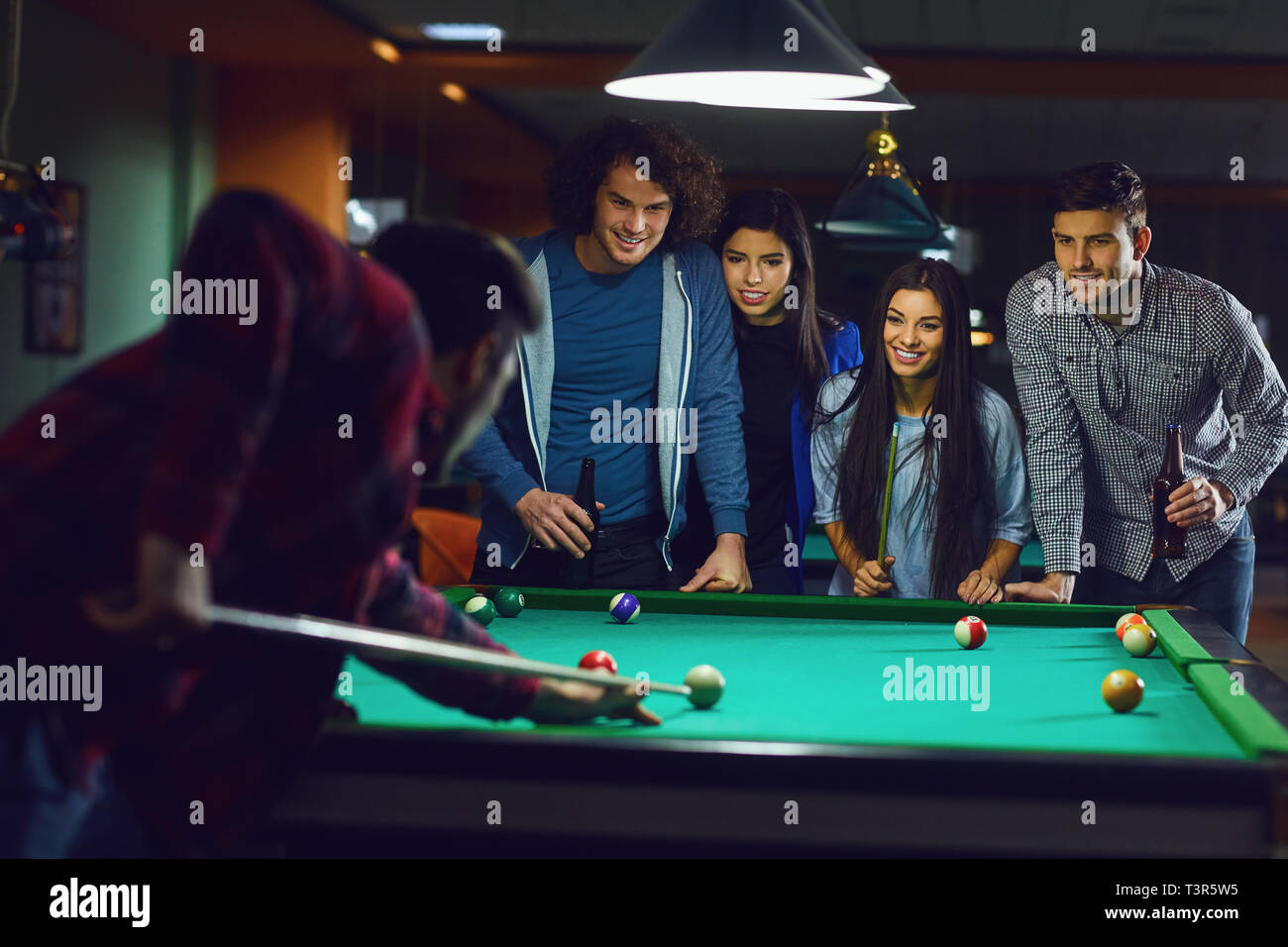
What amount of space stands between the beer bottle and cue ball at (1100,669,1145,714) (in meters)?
1.38

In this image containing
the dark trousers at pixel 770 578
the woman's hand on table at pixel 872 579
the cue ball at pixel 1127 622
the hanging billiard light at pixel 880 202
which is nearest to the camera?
the cue ball at pixel 1127 622

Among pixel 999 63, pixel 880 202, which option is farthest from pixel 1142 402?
pixel 999 63

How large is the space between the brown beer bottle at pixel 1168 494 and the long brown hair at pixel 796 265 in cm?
75

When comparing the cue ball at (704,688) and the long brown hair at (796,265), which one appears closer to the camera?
the cue ball at (704,688)

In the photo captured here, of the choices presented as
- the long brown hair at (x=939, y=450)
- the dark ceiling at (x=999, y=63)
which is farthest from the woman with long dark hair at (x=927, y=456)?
the dark ceiling at (x=999, y=63)

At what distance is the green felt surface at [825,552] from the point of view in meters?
4.02

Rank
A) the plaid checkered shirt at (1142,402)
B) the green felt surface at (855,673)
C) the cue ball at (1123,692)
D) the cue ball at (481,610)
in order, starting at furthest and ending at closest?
the plaid checkered shirt at (1142,402) < the cue ball at (481,610) < the cue ball at (1123,692) < the green felt surface at (855,673)

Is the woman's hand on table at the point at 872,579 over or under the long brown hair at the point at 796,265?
under

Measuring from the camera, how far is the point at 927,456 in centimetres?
299

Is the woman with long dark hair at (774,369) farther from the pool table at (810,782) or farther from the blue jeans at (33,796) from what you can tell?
the blue jeans at (33,796)

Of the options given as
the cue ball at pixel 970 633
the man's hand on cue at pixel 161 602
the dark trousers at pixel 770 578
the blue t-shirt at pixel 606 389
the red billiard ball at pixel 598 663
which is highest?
the blue t-shirt at pixel 606 389

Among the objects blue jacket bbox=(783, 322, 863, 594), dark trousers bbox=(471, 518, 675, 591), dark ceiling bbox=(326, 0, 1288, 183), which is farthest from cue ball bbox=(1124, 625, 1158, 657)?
dark ceiling bbox=(326, 0, 1288, 183)

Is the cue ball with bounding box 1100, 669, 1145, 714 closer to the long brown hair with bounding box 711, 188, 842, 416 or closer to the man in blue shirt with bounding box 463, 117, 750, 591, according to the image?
the man in blue shirt with bounding box 463, 117, 750, 591
